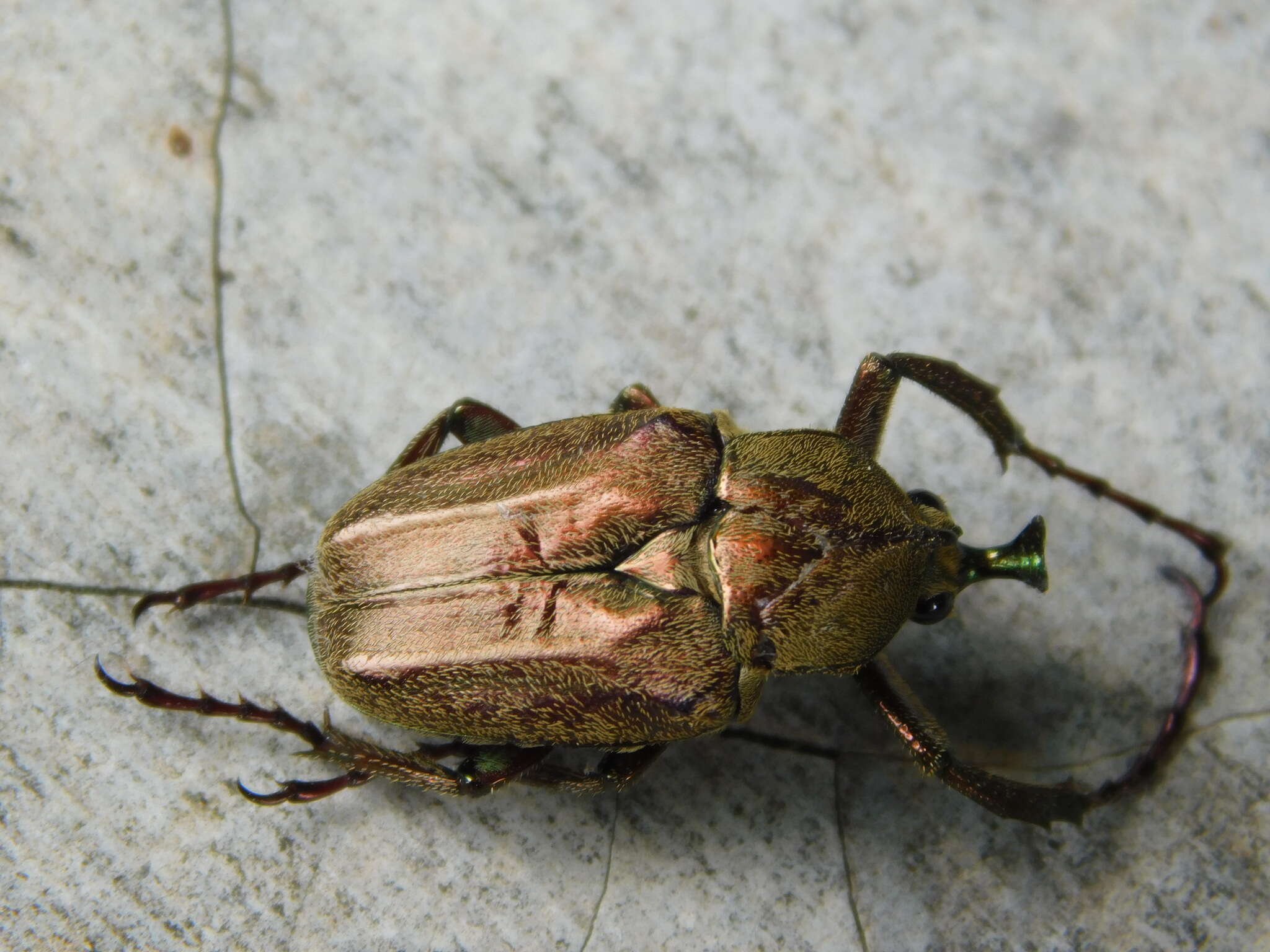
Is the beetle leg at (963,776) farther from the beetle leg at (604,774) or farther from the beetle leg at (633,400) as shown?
the beetle leg at (633,400)

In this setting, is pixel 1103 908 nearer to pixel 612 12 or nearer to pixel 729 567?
pixel 729 567

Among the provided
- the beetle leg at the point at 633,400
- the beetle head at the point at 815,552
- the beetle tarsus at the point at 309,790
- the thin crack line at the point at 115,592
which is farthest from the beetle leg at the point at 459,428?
the beetle tarsus at the point at 309,790

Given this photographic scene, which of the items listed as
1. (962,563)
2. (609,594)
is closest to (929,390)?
(962,563)

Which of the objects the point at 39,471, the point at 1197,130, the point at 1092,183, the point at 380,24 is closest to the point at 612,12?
the point at 380,24

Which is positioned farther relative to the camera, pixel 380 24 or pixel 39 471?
pixel 380 24

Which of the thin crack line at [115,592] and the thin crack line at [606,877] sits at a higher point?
the thin crack line at [115,592]

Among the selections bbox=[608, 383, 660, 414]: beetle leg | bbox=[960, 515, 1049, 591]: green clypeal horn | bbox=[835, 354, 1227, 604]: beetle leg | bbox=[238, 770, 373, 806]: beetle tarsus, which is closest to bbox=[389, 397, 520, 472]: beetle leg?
bbox=[608, 383, 660, 414]: beetle leg

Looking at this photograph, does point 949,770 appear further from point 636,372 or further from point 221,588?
point 221,588
